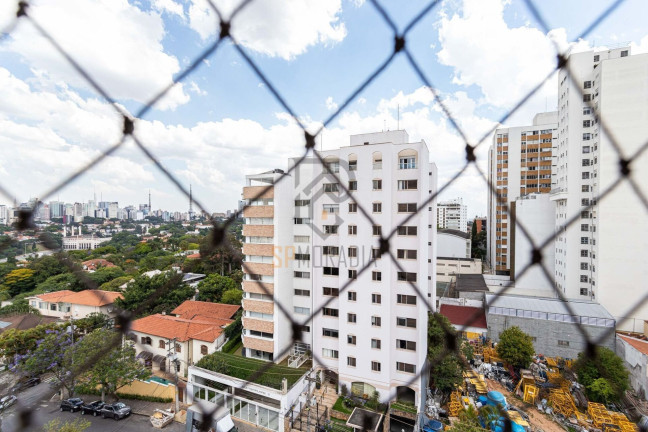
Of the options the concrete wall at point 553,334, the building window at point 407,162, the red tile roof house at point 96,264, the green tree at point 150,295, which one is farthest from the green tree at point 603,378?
the red tile roof house at point 96,264

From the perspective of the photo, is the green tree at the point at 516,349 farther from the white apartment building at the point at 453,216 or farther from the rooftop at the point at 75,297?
the white apartment building at the point at 453,216

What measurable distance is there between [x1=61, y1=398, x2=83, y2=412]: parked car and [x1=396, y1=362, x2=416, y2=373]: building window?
532cm

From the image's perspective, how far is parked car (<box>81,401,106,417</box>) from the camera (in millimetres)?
4902

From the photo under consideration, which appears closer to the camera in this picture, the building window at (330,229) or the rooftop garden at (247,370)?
the rooftop garden at (247,370)

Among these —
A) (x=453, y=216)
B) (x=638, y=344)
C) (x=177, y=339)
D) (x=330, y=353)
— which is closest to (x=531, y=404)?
(x=638, y=344)

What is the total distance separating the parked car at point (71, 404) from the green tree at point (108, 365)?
12.7 inches

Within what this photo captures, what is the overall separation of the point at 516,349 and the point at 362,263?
3627mm

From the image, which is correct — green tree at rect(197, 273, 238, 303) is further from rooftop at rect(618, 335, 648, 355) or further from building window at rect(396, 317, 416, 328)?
rooftop at rect(618, 335, 648, 355)

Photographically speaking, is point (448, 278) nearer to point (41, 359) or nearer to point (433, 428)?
point (433, 428)

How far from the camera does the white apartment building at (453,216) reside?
1261 inches

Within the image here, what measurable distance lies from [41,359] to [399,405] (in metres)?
5.96

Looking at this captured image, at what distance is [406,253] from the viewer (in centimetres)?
501

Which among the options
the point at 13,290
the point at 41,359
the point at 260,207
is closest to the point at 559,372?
the point at 260,207

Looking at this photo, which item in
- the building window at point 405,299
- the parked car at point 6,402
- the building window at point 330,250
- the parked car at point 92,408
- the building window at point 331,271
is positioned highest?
the building window at point 330,250
